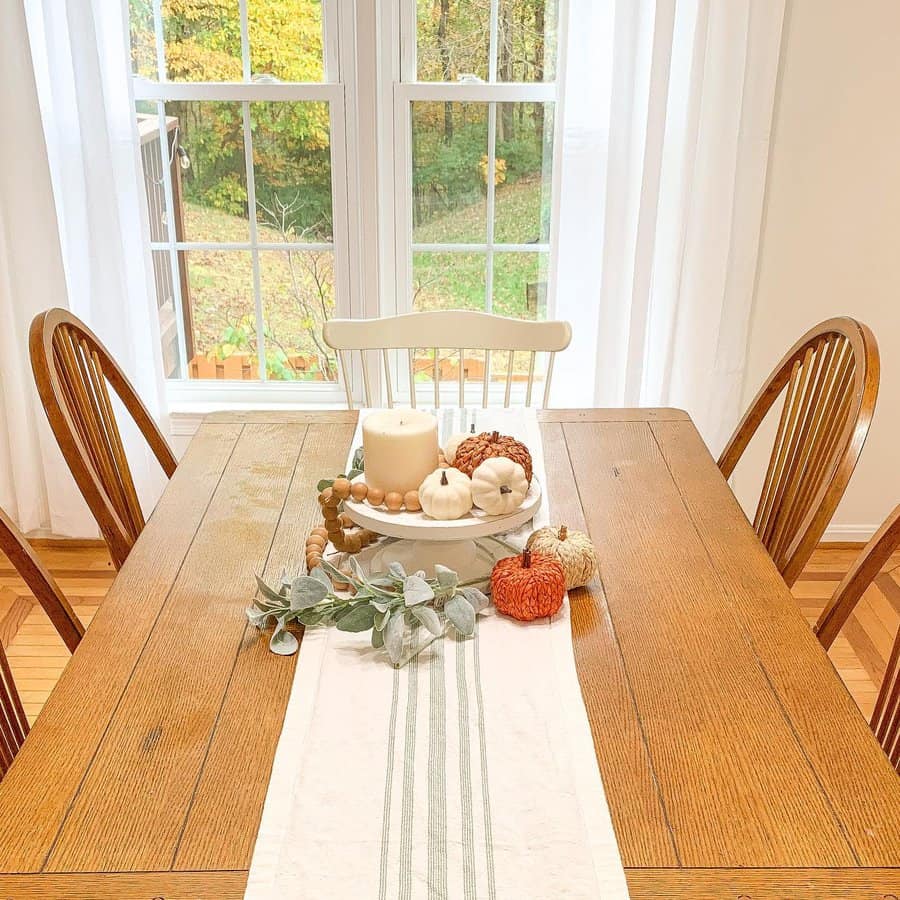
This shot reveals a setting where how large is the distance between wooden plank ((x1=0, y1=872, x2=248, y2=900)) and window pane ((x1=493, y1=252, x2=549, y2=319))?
86.1 inches

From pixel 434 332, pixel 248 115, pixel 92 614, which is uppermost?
pixel 248 115

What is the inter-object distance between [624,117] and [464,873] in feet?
6.68

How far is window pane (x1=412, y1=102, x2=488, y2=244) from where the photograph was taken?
2.71 m

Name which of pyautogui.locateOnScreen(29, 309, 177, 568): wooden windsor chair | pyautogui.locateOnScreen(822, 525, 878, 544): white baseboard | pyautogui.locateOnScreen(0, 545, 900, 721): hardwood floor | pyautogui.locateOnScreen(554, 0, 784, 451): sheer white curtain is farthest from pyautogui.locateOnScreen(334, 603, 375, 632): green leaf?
pyautogui.locateOnScreen(822, 525, 878, 544): white baseboard

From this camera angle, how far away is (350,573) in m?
1.27

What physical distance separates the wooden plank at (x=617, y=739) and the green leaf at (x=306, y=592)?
29 cm

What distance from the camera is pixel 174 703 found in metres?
1.07

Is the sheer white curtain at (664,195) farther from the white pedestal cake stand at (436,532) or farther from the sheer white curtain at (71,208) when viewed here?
the white pedestal cake stand at (436,532)

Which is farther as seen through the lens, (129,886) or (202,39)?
(202,39)

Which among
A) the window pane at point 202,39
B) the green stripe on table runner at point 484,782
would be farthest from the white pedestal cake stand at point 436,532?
the window pane at point 202,39

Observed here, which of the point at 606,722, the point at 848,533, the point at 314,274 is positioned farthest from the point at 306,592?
the point at 848,533

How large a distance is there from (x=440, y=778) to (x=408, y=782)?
29 mm

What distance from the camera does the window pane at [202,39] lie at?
259cm

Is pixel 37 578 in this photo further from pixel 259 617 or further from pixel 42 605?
pixel 259 617
